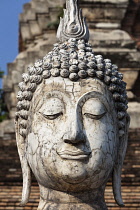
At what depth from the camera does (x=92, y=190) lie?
5.73 meters

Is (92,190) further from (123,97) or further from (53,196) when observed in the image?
(123,97)

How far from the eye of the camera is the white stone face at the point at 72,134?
5.54 m

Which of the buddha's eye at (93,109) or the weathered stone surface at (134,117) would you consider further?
the weathered stone surface at (134,117)

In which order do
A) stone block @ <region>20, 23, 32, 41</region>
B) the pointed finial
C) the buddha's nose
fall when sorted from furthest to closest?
1. stone block @ <region>20, 23, 32, 41</region>
2. the pointed finial
3. the buddha's nose

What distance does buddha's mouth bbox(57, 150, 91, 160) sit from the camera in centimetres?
553

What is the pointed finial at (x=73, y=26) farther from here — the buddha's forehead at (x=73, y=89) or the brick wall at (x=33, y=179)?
the brick wall at (x=33, y=179)

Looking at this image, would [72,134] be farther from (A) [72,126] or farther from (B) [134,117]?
(B) [134,117]

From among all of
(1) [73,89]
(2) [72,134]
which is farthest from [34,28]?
(2) [72,134]

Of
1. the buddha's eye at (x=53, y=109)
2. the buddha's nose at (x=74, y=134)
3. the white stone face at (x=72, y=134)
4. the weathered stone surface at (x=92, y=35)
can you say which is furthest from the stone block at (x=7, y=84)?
the buddha's nose at (x=74, y=134)

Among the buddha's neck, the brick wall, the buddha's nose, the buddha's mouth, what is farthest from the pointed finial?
the brick wall

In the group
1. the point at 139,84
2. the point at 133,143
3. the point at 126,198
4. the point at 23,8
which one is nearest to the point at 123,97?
the point at 126,198

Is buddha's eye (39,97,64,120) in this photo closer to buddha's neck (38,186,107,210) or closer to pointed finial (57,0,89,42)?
buddha's neck (38,186,107,210)

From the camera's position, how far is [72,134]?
18.0 feet

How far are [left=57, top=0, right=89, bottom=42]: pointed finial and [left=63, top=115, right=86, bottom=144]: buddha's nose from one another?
1.06m
